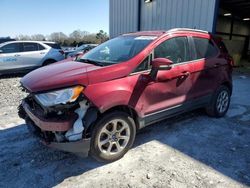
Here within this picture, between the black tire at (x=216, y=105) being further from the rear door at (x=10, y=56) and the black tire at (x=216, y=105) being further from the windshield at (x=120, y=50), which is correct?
the rear door at (x=10, y=56)

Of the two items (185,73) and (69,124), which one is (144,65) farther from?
(69,124)

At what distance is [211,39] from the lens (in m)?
4.48

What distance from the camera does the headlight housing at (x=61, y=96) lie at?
8.53ft

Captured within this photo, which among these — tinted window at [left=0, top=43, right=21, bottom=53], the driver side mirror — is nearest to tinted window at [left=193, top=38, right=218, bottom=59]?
the driver side mirror

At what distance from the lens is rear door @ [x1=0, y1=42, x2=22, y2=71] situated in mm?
9227

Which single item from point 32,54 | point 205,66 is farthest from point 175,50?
point 32,54

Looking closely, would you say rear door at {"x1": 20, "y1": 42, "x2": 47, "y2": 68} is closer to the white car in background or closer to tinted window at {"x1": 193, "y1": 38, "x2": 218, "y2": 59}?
the white car in background

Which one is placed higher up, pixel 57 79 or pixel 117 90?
pixel 57 79

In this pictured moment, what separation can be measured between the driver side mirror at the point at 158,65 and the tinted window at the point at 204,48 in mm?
1223

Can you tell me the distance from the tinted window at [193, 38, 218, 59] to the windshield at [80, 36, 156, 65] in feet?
3.41

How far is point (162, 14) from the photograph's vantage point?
37.2 ft

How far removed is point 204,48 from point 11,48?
8.27 metres

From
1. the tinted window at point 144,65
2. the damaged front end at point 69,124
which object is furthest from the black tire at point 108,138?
the tinted window at point 144,65

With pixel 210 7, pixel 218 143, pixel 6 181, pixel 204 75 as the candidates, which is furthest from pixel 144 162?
pixel 210 7
